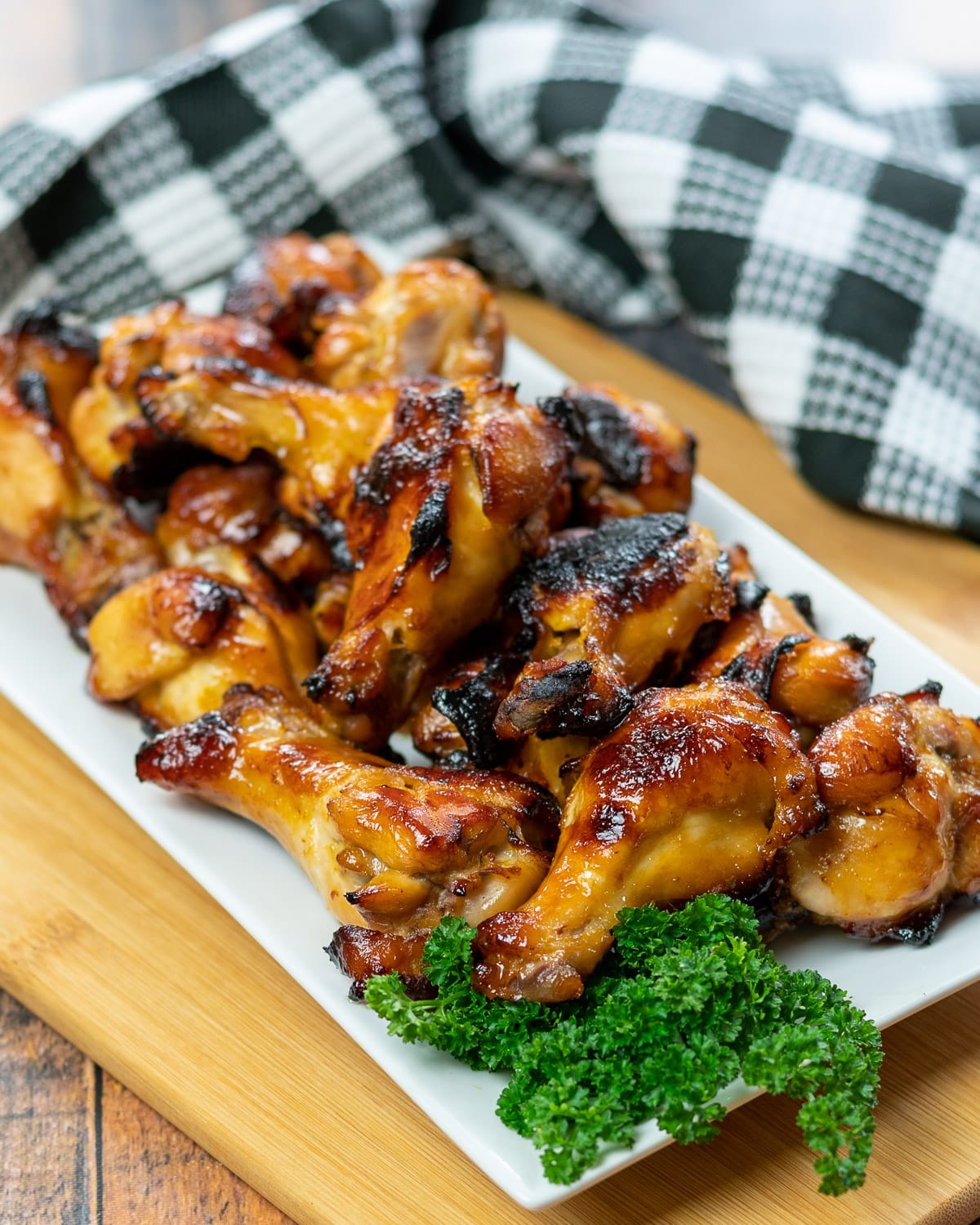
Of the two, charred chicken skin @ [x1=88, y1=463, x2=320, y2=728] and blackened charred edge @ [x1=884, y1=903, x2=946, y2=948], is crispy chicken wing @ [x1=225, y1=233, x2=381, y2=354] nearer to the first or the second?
charred chicken skin @ [x1=88, y1=463, x2=320, y2=728]

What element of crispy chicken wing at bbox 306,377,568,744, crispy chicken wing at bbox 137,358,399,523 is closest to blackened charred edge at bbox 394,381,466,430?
crispy chicken wing at bbox 306,377,568,744

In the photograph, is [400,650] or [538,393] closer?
[400,650]

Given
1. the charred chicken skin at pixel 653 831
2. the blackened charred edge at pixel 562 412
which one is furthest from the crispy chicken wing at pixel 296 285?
the charred chicken skin at pixel 653 831

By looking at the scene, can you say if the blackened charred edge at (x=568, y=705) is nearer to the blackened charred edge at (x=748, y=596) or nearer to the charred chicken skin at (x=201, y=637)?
the blackened charred edge at (x=748, y=596)

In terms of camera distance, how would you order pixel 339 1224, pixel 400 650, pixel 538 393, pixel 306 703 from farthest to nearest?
pixel 538 393 → pixel 306 703 → pixel 400 650 → pixel 339 1224

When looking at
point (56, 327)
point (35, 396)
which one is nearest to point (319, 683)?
point (35, 396)

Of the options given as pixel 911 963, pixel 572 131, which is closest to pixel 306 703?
pixel 911 963

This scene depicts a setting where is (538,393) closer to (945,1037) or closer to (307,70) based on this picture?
(307,70)
